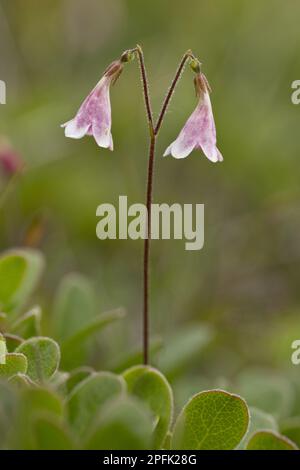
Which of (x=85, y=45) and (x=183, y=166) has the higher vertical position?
(x=85, y=45)

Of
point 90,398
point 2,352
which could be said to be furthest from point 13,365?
point 90,398

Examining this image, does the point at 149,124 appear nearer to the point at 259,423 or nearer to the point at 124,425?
the point at 259,423

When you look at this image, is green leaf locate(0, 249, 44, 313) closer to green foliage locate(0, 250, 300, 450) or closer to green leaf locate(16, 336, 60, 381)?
Result: green foliage locate(0, 250, 300, 450)

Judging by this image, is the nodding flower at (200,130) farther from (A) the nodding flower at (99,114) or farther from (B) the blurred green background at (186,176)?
(B) the blurred green background at (186,176)

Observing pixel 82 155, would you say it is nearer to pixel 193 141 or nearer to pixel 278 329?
pixel 278 329

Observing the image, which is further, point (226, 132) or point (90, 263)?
point (226, 132)

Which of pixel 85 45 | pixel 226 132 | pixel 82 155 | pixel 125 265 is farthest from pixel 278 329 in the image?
pixel 85 45

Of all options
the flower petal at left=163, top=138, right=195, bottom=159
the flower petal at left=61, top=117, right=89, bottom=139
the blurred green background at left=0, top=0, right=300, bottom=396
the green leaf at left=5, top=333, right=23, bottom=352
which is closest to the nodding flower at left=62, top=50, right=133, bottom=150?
the flower petal at left=61, top=117, right=89, bottom=139
